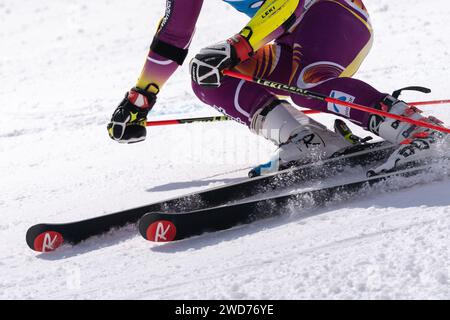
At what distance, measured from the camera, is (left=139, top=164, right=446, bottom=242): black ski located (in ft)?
8.95

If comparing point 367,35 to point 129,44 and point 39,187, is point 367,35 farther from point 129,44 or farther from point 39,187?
point 129,44

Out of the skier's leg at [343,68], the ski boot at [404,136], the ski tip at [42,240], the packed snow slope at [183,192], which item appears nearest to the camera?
the packed snow slope at [183,192]

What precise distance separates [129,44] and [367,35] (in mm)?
5713

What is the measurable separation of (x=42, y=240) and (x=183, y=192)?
3.12 feet

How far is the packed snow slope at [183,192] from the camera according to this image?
226cm

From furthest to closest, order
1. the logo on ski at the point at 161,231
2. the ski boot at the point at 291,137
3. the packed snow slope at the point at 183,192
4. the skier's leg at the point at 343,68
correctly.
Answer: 1. the ski boot at the point at 291,137
2. the skier's leg at the point at 343,68
3. the logo on ski at the point at 161,231
4. the packed snow slope at the point at 183,192

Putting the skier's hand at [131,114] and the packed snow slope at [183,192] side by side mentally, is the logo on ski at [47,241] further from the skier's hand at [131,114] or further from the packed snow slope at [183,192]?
the skier's hand at [131,114]

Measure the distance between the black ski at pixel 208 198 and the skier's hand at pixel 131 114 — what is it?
592 mm

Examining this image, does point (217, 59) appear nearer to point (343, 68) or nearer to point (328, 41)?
point (328, 41)

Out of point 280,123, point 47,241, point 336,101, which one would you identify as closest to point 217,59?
point 280,123

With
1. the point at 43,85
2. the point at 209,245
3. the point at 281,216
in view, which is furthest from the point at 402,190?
the point at 43,85

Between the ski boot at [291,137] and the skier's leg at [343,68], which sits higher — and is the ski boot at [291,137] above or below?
below

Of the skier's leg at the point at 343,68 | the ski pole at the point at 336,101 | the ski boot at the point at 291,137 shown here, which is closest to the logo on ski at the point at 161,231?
the ski boot at the point at 291,137
